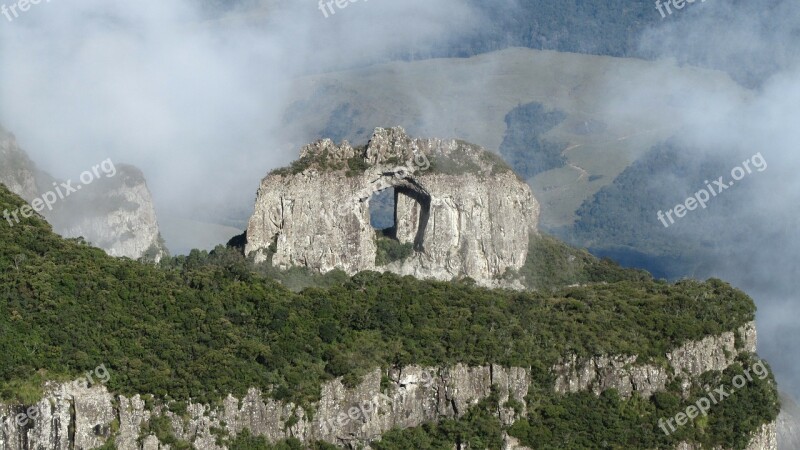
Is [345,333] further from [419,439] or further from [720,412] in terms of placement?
[720,412]

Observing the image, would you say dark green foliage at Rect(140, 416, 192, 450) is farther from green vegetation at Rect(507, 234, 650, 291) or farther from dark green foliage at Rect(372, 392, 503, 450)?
green vegetation at Rect(507, 234, 650, 291)

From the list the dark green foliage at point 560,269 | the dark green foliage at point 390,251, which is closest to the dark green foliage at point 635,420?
the dark green foliage at point 560,269

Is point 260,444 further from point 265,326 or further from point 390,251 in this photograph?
point 390,251

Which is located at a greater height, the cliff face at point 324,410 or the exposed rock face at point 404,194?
the exposed rock face at point 404,194

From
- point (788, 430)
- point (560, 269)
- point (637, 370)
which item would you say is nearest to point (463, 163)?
point (560, 269)

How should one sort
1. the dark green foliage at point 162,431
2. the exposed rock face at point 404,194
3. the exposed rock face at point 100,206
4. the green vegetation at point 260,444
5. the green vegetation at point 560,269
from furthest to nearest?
the exposed rock face at point 100,206, the green vegetation at point 560,269, the exposed rock face at point 404,194, the green vegetation at point 260,444, the dark green foliage at point 162,431

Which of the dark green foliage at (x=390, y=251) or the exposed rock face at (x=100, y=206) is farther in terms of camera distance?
the exposed rock face at (x=100, y=206)

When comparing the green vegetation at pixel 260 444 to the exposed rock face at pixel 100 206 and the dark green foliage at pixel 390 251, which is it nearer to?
the dark green foliage at pixel 390 251
